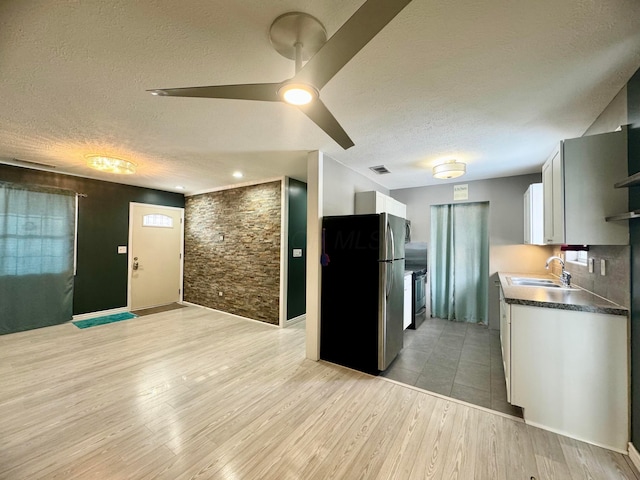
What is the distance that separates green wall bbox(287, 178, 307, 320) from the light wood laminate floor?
4.69 ft

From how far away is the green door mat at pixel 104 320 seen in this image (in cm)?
416

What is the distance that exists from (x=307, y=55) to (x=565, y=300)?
2.51 meters

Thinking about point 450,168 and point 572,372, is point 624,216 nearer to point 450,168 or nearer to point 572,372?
point 572,372

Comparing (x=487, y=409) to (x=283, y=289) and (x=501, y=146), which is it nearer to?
(x=501, y=146)

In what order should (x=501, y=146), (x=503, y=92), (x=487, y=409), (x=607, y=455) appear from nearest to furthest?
(x=607, y=455) → (x=503, y=92) → (x=487, y=409) → (x=501, y=146)

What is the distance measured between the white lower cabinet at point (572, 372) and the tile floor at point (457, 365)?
0.29 meters

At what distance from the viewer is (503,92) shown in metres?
1.80

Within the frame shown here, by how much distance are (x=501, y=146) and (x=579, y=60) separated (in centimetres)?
141

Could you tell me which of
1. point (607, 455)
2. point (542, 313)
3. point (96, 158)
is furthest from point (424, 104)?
point (96, 158)

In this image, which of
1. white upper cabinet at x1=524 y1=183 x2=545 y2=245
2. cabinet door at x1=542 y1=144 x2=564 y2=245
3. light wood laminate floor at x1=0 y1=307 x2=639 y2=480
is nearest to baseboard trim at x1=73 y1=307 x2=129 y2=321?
light wood laminate floor at x1=0 y1=307 x2=639 y2=480

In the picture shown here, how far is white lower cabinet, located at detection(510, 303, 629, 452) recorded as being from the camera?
172 cm

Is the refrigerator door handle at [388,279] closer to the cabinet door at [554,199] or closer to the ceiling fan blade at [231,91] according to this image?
the cabinet door at [554,199]

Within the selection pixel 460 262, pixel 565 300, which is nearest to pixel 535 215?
pixel 460 262

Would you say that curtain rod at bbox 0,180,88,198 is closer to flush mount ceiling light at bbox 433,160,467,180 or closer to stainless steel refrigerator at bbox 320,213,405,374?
stainless steel refrigerator at bbox 320,213,405,374
